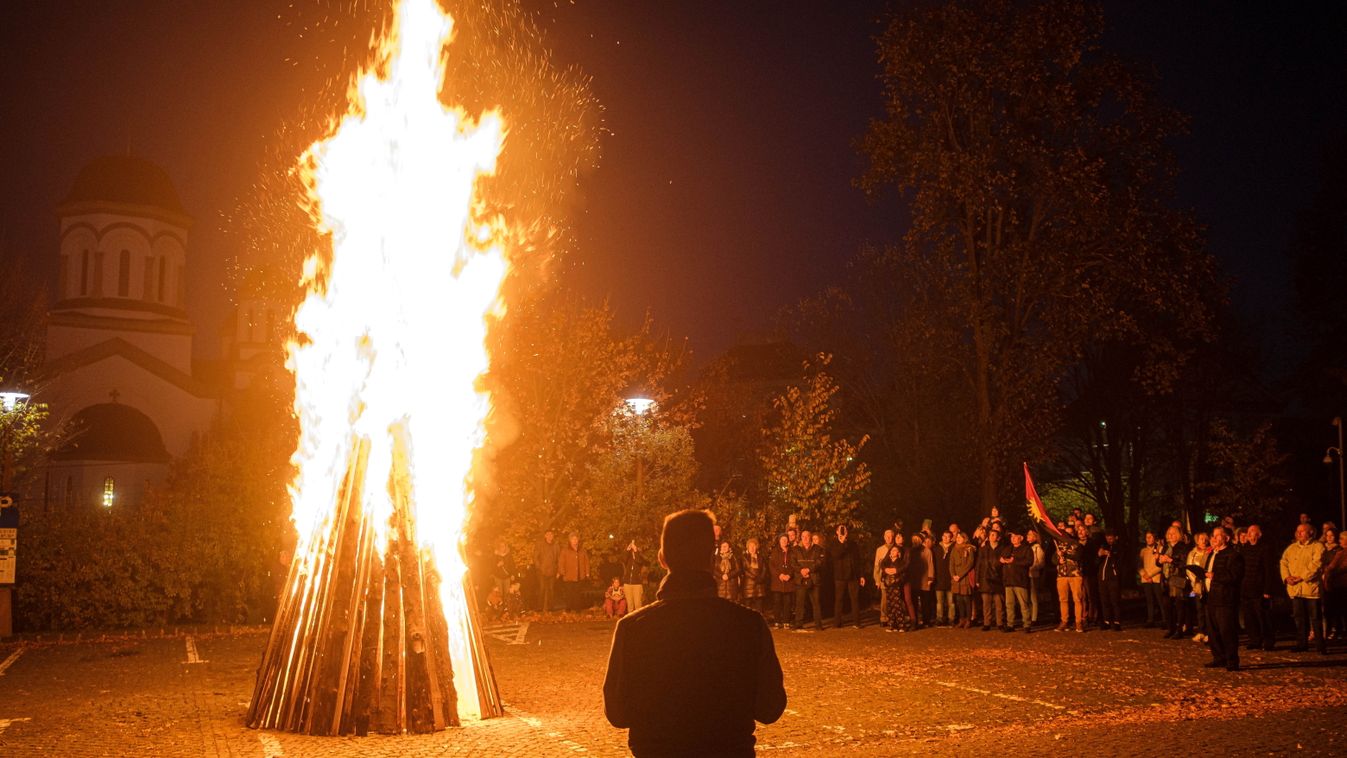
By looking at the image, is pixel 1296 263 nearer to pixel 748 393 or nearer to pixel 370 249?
pixel 748 393

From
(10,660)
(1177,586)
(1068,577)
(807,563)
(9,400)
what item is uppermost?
(9,400)

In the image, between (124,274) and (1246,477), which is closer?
(1246,477)

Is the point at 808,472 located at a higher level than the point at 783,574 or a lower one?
higher

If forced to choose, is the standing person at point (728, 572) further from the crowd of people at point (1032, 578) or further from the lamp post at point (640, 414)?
the lamp post at point (640, 414)

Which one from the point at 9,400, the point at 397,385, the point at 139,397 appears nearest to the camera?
the point at 397,385

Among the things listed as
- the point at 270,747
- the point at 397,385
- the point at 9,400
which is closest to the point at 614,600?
the point at 397,385

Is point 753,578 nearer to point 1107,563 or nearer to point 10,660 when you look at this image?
point 1107,563

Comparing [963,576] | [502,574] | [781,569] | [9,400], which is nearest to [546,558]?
[502,574]

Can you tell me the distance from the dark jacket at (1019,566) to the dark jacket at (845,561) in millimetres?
3221

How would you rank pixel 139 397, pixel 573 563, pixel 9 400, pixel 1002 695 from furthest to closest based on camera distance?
pixel 139 397 < pixel 9 400 < pixel 573 563 < pixel 1002 695

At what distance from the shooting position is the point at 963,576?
21.4 m

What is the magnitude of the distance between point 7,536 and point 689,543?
66.3ft

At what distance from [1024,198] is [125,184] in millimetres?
51995

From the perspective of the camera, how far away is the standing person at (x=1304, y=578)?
16.9 metres
